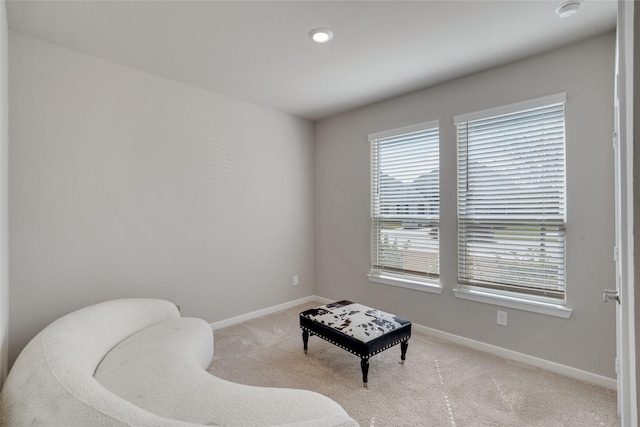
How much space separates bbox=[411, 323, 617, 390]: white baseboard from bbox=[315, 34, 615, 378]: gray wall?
0.04 meters

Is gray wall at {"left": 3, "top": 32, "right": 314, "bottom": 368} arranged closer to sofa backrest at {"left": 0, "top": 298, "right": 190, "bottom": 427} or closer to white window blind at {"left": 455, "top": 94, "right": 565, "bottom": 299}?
sofa backrest at {"left": 0, "top": 298, "right": 190, "bottom": 427}

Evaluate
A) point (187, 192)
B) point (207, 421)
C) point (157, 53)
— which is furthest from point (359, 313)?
point (157, 53)

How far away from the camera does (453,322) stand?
120 inches

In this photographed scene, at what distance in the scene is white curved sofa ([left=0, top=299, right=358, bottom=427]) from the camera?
3.33 feet

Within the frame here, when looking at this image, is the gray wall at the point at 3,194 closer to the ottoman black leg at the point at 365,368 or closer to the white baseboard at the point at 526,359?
the ottoman black leg at the point at 365,368

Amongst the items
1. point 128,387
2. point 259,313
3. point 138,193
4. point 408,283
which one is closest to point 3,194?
point 138,193

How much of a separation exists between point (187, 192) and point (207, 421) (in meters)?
2.40

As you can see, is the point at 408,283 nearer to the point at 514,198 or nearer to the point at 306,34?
the point at 514,198

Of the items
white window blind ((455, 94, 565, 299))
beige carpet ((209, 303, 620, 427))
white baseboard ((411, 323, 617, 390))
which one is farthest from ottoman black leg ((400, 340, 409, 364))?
white window blind ((455, 94, 565, 299))

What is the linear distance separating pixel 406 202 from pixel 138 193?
276 cm

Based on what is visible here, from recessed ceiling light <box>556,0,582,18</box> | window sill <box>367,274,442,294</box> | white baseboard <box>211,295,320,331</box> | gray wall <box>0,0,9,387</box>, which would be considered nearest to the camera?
gray wall <box>0,0,9,387</box>

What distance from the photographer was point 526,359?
8.54ft

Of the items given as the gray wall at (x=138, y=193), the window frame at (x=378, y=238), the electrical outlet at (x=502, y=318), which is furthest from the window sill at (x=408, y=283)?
the gray wall at (x=138, y=193)

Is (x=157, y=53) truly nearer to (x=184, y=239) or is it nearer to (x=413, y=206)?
(x=184, y=239)
